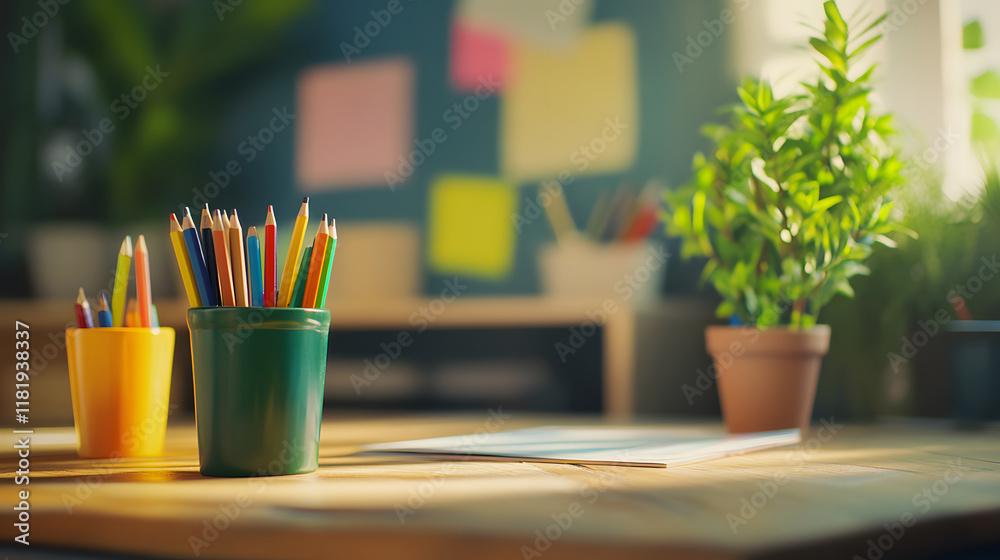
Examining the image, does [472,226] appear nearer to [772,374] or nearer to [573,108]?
[573,108]

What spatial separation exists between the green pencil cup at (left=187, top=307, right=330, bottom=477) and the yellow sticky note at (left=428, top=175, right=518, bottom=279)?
129cm

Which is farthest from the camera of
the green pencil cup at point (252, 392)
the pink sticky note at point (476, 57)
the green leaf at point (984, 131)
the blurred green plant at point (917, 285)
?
the pink sticky note at point (476, 57)

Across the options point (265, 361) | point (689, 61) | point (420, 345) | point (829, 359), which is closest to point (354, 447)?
point (265, 361)

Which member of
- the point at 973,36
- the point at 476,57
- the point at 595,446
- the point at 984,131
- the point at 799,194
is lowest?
the point at 595,446

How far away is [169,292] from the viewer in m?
1.94

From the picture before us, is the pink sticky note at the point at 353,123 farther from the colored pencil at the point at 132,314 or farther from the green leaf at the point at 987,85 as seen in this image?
the colored pencil at the point at 132,314

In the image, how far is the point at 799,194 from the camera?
90 centimetres

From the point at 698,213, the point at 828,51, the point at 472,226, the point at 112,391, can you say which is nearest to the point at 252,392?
the point at 112,391

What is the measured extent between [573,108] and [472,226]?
344 mm

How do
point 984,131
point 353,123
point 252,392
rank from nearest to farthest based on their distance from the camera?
point 252,392, point 984,131, point 353,123

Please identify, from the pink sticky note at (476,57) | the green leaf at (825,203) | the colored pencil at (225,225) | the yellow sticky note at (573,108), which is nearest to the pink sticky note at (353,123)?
the pink sticky note at (476,57)

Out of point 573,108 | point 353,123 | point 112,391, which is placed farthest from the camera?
point 353,123

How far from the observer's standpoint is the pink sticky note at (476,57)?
1.88 meters

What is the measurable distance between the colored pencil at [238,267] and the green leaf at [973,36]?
1.21 metres
